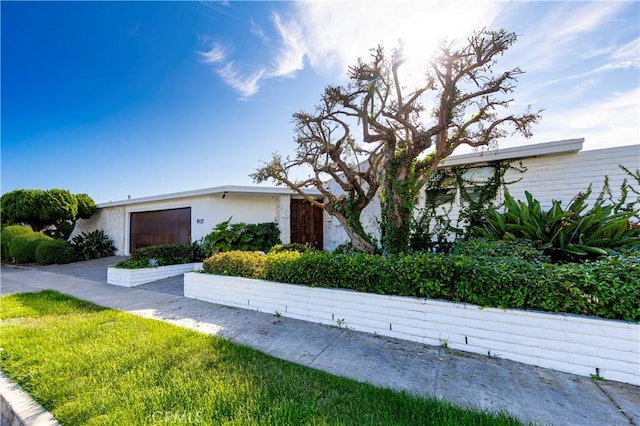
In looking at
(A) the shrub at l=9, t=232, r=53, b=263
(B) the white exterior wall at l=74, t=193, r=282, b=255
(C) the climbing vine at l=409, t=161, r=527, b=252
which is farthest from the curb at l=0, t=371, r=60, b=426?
(A) the shrub at l=9, t=232, r=53, b=263

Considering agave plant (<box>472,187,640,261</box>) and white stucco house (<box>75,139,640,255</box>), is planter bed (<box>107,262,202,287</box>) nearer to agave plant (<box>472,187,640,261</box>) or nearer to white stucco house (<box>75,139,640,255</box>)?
white stucco house (<box>75,139,640,255</box>)

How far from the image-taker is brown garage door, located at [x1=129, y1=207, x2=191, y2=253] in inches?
441

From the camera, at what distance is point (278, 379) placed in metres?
2.64

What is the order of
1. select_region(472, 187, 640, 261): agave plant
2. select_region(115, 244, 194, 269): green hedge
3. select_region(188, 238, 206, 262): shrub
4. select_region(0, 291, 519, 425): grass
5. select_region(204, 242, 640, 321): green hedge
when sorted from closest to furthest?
select_region(0, 291, 519, 425): grass, select_region(204, 242, 640, 321): green hedge, select_region(472, 187, 640, 261): agave plant, select_region(115, 244, 194, 269): green hedge, select_region(188, 238, 206, 262): shrub

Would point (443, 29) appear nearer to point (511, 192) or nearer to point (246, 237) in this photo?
point (511, 192)

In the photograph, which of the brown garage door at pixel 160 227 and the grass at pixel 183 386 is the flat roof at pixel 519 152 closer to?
the grass at pixel 183 386

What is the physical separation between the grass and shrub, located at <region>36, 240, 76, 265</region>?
10.9 m

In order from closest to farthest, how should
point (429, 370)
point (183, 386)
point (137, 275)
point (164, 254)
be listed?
point (183, 386), point (429, 370), point (137, 275), point (164, 254)

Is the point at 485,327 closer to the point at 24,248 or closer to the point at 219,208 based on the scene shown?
the point at 219,208

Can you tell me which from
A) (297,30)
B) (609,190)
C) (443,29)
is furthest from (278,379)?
(609,190)

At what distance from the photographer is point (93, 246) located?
1331 centimetres

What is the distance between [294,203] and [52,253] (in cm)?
1086

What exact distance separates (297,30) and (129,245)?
41.9 feet

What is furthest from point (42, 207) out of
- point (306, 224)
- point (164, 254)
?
point (306, 224)
